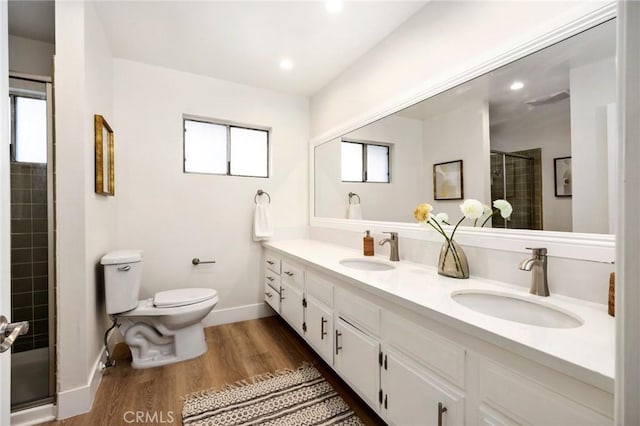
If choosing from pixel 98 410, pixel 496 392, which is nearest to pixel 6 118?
pixel 496 392

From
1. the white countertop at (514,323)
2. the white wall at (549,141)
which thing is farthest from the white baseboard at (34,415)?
→ the white wall at (549,141)

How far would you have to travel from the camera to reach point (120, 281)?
1.89 metres

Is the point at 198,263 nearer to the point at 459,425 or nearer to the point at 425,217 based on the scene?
the point at 425,217

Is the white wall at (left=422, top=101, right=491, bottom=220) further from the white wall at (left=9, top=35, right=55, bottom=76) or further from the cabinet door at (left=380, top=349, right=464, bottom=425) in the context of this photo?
the white wall at (left=9, top=35, right=55, bottom=76)

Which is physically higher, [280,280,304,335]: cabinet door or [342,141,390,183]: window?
[342,141,390,183]: window

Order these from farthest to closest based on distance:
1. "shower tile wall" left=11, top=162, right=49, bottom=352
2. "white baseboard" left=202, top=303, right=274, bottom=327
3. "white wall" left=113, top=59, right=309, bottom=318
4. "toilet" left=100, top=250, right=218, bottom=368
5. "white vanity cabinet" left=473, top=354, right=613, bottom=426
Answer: "white baseboard" left=202, top=303, right=274, bottom=327, "white wall" left=113, top=59, right=309, bottom=318, "toilet" left=100, top=250, right=218, bottom=368, "shower tile wall" left=11, top=162, right=49, bottom=352, "white vanity cabinet" left=473, top=354, right=613, bottom=426

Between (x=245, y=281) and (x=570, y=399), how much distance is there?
265 cm

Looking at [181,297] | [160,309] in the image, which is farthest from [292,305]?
[160,309]

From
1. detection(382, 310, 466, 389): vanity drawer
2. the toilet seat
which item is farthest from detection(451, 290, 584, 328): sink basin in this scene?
the toilet seat

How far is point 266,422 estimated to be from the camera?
4.92ft

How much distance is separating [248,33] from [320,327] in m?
2.21

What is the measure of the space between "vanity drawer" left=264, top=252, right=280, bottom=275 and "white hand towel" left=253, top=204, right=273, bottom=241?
197 millimetres

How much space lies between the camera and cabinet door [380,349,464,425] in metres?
0.96

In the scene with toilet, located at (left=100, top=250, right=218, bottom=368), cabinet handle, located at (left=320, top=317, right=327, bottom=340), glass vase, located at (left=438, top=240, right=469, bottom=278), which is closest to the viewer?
glass vase, located at (left=438, top=240, right=469, bottom=278)
